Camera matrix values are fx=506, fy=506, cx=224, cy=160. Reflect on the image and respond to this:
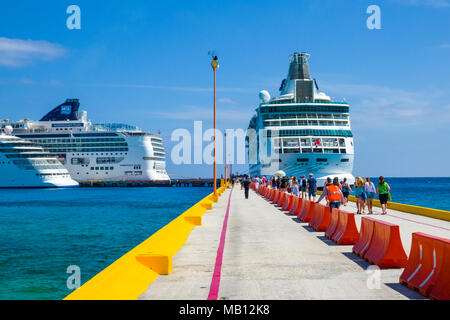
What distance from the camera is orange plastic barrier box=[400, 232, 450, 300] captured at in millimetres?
6768

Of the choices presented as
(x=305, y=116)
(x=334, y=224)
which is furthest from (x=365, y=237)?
(x=305, y=116)

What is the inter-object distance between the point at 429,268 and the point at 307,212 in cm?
1248

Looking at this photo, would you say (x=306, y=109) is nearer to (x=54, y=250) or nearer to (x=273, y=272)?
(x=54, y=250)

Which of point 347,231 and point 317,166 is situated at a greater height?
point 317,166

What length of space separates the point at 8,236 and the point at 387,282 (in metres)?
21.3

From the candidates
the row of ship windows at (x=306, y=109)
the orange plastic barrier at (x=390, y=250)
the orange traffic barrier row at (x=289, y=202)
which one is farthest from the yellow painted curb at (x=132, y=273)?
the row of ship windows at (x=306, y=109)

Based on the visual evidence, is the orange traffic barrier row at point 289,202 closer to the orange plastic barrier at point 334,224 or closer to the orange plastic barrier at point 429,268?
the orange plastic barrier at point 334,224

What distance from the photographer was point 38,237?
78.9 ft

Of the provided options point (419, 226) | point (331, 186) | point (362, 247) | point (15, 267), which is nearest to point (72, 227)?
point (15, 267)

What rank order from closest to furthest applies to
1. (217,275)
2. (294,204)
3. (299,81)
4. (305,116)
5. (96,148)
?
(217,275) → (294,204) → (305,116) → (299,81) → (96,148)

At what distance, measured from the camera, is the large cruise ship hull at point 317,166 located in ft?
207

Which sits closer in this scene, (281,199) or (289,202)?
(289,202)

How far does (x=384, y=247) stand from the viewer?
949 centimetres

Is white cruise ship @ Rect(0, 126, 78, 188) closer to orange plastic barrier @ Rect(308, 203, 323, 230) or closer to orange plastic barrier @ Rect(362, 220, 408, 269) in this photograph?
orange plastic barrier @ Rect(308, 203, 323, 230)
